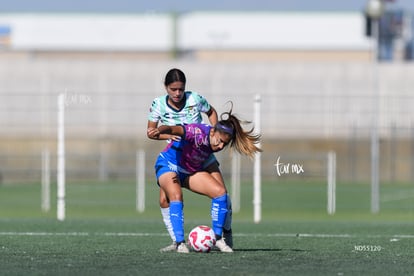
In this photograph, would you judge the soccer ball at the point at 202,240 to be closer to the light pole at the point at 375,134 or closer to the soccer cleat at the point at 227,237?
the soccer cleat at the point at 227,237

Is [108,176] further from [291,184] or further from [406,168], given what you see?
[406,168]

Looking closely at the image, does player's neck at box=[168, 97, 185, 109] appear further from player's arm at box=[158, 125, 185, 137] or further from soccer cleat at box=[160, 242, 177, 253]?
soccer cleat at box=[160, 242, 177, 253]

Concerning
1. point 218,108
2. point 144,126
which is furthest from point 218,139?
point 144,126

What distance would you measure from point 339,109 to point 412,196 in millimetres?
2967

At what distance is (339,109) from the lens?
107 feet

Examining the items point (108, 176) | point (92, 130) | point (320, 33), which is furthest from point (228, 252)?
point (320, 33)

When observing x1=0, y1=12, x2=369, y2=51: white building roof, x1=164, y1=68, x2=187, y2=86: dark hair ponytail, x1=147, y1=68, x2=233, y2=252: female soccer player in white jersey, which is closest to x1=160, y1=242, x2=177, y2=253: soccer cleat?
x1=147, y1=68, x2=233, y2=252: female soccer player in white jersey

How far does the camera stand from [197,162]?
12.9 metres

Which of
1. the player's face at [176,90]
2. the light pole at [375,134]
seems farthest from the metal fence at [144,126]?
the player's face at [176,90]

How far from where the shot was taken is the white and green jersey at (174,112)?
12.9 m

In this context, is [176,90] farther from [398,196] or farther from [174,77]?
[398,196]

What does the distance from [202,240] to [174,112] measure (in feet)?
4.56

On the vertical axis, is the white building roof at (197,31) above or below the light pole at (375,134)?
above

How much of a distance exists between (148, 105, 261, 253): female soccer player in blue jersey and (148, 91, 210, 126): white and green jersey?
0.85ft
